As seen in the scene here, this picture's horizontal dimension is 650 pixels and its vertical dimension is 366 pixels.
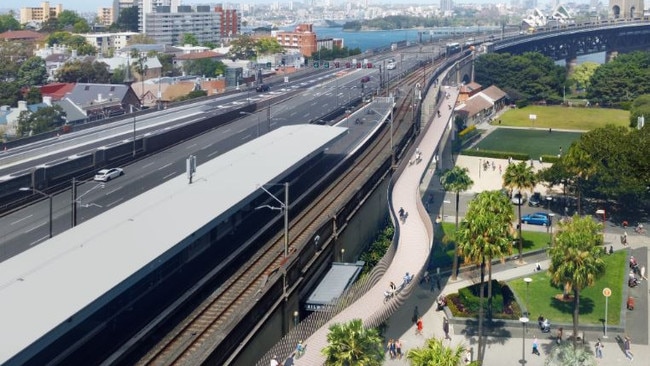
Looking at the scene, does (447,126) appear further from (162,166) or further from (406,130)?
(162,166)

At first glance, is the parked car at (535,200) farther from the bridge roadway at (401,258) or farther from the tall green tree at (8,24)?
the tall green tree at (8,24)

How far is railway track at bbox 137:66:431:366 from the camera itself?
23448mm

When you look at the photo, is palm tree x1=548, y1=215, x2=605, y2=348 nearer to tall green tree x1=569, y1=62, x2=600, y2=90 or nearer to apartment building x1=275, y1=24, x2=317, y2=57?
tall green tree x1=569, y1=62, x2=600, y2=90

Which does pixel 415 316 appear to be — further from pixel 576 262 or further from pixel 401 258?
pixel 576 262

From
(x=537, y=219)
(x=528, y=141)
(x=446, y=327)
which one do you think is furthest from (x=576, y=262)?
(x=528, y=141)

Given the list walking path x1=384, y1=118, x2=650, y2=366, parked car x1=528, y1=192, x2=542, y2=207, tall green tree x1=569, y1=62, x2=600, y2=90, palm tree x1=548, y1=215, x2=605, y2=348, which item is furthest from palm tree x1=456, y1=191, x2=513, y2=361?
tall green tree x1=569, y1=62, x2=600, y2=90

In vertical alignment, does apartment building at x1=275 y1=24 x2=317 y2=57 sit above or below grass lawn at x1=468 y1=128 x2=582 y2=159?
above

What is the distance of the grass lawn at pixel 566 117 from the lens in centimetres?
9075

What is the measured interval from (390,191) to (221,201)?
12.9m

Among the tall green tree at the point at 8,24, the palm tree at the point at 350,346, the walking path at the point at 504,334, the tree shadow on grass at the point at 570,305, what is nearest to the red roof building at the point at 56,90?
the walking path at the point at 504,334

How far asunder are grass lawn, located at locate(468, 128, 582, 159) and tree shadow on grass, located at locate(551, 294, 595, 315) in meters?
35.2

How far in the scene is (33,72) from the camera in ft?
326

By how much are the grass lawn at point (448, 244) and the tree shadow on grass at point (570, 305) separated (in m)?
5.69

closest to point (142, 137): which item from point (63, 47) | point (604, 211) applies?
point (604, 211)
